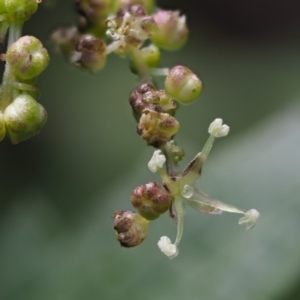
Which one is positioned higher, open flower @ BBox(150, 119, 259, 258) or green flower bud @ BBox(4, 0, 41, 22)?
green flower bud @ BBox(4, 0, 41, 22)

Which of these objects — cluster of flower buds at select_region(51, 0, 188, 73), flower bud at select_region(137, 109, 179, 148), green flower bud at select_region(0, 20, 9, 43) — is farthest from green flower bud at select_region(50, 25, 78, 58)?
flower bud at select_region(137, 109, 179, 148)

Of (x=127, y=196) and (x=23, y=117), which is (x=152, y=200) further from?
(x=127, y=196)

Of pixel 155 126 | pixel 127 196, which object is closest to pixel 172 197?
pixel 155 126

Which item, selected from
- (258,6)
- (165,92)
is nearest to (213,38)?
(258,6)

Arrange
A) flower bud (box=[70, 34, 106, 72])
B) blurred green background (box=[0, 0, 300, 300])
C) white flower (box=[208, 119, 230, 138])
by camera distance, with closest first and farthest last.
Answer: white flower (box=[208, 119, 230, 138]) → flower bud (box=[70, 34, 106, 72]) → blurred green background (box=[0, 0, 300, 300])

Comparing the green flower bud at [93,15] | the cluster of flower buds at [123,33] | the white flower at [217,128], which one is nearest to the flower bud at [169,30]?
the cluster of flower buds at [123,33]

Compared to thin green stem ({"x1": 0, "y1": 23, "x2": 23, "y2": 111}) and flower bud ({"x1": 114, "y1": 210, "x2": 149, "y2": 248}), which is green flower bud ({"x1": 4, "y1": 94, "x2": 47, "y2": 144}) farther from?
flower bud ({"x1": 114, "y1": 210, "x2": 149, "y2": 248})
